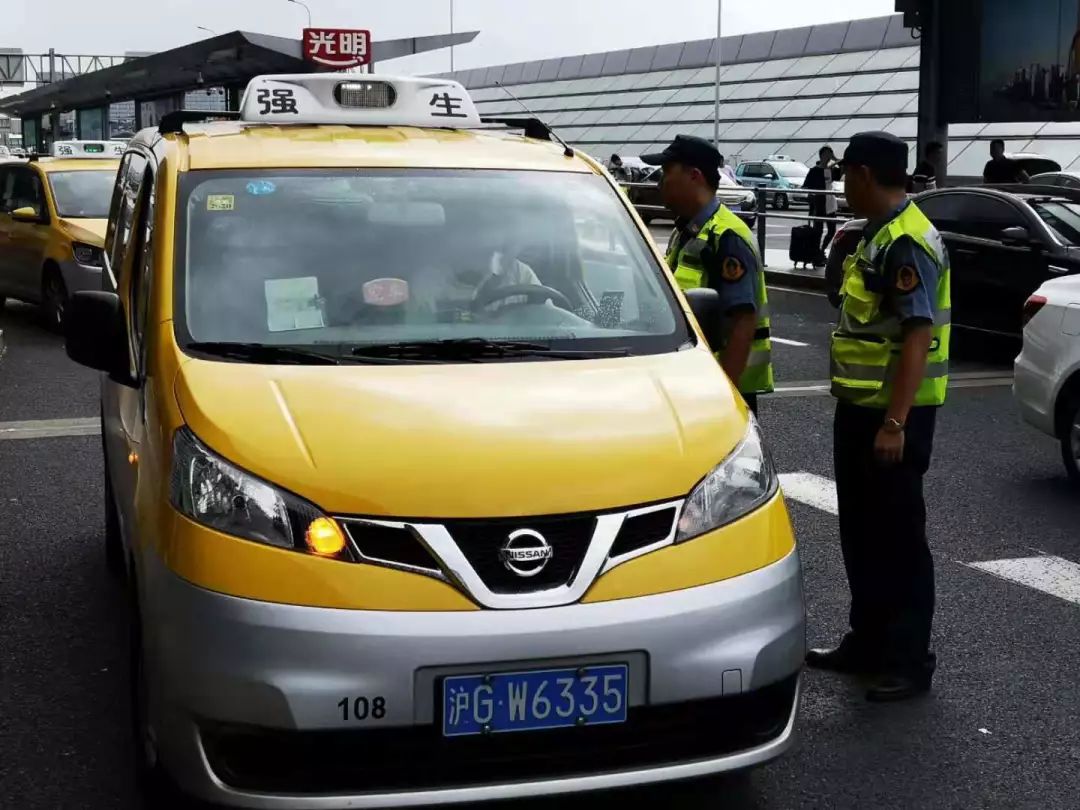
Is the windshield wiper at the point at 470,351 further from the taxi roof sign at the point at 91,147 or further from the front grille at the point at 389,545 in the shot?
the taxi roof sign at the point at 91,147

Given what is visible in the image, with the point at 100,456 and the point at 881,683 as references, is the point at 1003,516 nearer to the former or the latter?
the point at 881,683

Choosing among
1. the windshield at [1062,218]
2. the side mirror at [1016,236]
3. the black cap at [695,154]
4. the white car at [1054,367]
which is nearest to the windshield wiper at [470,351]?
the black cap at [695,154]

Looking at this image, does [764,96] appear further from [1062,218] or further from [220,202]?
[220,202]

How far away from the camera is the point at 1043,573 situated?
6262mm

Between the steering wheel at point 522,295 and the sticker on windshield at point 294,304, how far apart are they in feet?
1.43

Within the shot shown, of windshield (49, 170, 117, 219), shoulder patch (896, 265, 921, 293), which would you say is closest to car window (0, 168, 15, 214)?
windshield (49, 170, 117, 219)

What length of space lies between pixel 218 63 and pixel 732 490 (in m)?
31.7

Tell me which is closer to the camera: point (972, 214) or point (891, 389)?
point (891, 389)

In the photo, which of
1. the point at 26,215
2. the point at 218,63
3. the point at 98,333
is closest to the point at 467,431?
the point at 98,333

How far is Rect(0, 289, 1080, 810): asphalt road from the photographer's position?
13.2 ft

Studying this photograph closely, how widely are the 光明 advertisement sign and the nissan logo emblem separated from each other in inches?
1110

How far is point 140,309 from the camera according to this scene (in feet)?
14.5

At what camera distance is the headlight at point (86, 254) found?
1383 centimetres

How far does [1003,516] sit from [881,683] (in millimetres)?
2848
